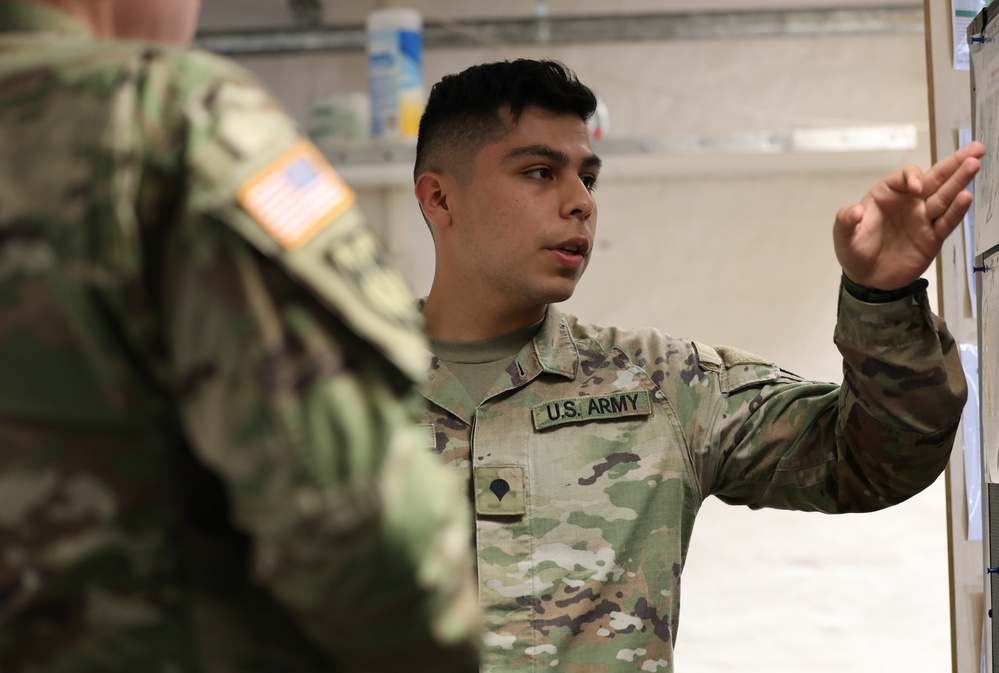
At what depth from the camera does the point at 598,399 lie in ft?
4.85

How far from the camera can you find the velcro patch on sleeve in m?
1.46

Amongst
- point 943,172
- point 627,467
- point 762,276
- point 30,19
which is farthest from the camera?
point 762,276

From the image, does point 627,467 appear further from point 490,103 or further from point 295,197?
point 295,197

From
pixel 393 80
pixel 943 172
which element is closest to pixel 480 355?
pixel 943 172

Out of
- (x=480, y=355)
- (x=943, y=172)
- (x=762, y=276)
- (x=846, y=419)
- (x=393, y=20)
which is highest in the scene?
(x=393, y=20)

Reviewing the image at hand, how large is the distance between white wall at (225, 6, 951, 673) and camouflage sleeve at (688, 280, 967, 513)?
150 cm

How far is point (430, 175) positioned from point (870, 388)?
0.74 metres

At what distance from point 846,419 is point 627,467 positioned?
286 millimetres

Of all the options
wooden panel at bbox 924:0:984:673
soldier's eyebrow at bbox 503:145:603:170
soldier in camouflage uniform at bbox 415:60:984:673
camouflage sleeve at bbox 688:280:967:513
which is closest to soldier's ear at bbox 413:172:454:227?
soldier in camouflage uniform at bbox 415:60:984:673

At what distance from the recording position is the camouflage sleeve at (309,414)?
0.54 metres

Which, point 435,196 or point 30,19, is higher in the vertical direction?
point 435,196

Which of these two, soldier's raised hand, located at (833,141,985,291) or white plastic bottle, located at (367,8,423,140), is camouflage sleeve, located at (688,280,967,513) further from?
white plastic bottle, located at (367,8,423,140)

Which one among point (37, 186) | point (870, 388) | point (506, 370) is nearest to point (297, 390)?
point (37, 186)

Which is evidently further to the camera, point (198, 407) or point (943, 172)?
point (943, 172)
